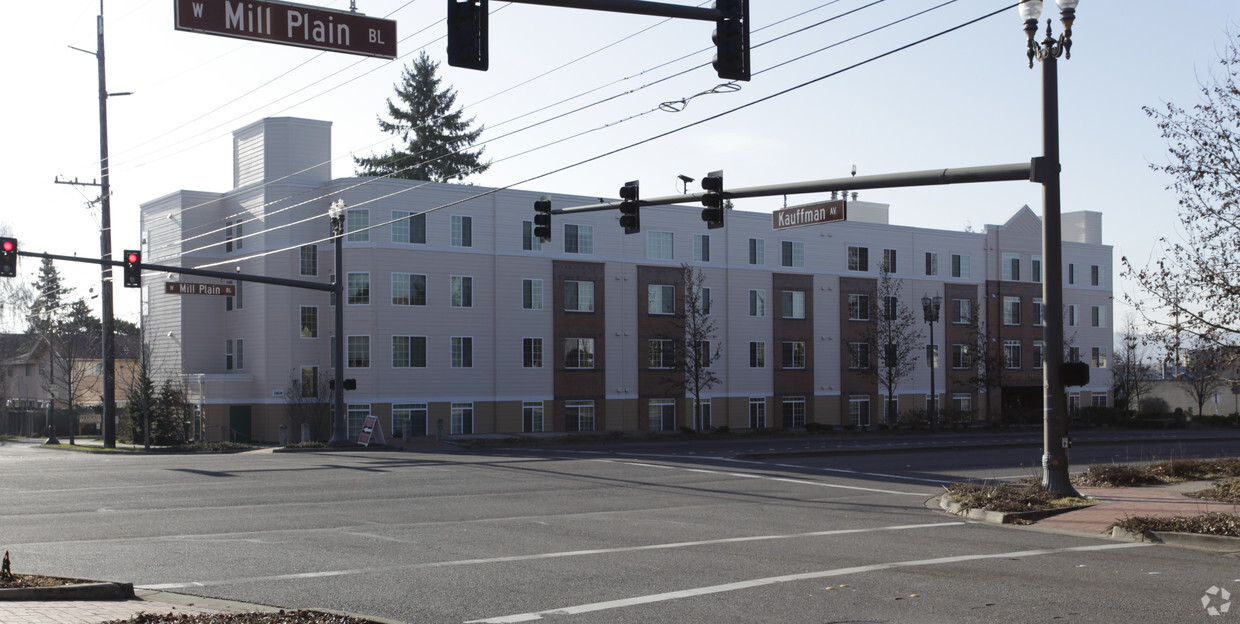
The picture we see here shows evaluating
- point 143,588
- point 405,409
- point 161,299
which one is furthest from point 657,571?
point 161,299

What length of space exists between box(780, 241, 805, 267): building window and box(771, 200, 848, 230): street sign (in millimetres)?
39043

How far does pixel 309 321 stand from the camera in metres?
49.8

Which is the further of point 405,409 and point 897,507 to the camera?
point 405,409

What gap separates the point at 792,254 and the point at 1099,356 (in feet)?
88.7

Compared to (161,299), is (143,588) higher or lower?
lower

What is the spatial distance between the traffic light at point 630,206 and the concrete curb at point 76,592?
1360 cm

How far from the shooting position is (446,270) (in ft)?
162

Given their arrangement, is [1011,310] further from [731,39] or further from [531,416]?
[731,39]

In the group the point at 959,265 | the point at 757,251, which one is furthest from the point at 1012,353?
the point at 757,251

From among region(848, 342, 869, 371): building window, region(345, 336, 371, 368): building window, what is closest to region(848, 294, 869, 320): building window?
region(848, 342, 869, 371): building window

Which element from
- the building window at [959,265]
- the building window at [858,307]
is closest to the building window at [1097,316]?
the building window at [959,265]

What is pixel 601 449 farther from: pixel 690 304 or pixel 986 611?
pixel 986 611

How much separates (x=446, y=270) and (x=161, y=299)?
54.8 feet

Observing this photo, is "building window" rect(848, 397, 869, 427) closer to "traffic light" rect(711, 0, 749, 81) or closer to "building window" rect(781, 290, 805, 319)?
"building window" rect(781, 290, 805, 319)
